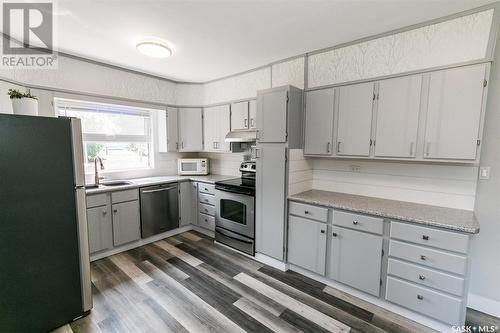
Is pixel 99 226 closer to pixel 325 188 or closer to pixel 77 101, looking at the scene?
pixel 77 101

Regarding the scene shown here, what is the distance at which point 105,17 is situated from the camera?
→ 2072 mm

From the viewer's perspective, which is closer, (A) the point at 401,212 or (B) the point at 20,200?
(B) the point at 20,200

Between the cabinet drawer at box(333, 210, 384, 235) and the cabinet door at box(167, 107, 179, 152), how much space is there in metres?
3.12

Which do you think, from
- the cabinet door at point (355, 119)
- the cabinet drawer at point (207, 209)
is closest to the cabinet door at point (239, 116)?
the cabinet drawer at point (207, 209)

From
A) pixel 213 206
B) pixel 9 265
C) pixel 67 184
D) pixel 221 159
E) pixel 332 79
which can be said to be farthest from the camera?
pixel 221 159

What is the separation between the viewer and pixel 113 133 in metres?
3.76

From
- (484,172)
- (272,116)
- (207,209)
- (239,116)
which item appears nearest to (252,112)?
(239,116)

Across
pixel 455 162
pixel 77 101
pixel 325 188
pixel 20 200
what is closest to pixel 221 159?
pixel 325 188

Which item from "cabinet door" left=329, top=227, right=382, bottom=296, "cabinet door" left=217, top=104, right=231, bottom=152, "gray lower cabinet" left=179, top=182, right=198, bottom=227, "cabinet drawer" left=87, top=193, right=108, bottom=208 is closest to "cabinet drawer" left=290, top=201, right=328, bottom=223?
"cabinet door" left=329, top=227, right=382, bottom=296

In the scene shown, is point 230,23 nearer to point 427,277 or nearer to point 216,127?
point 216,127

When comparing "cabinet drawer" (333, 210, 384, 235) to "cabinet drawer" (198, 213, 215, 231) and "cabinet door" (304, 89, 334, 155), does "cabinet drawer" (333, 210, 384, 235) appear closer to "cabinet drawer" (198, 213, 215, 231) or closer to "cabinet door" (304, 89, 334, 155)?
"cabinet door" (304, 89, 334, 155)

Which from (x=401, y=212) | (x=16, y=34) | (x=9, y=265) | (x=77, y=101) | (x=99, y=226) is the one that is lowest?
(x=99, y=226)

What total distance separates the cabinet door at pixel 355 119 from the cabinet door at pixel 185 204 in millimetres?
2644

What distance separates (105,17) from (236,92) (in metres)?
2.04
